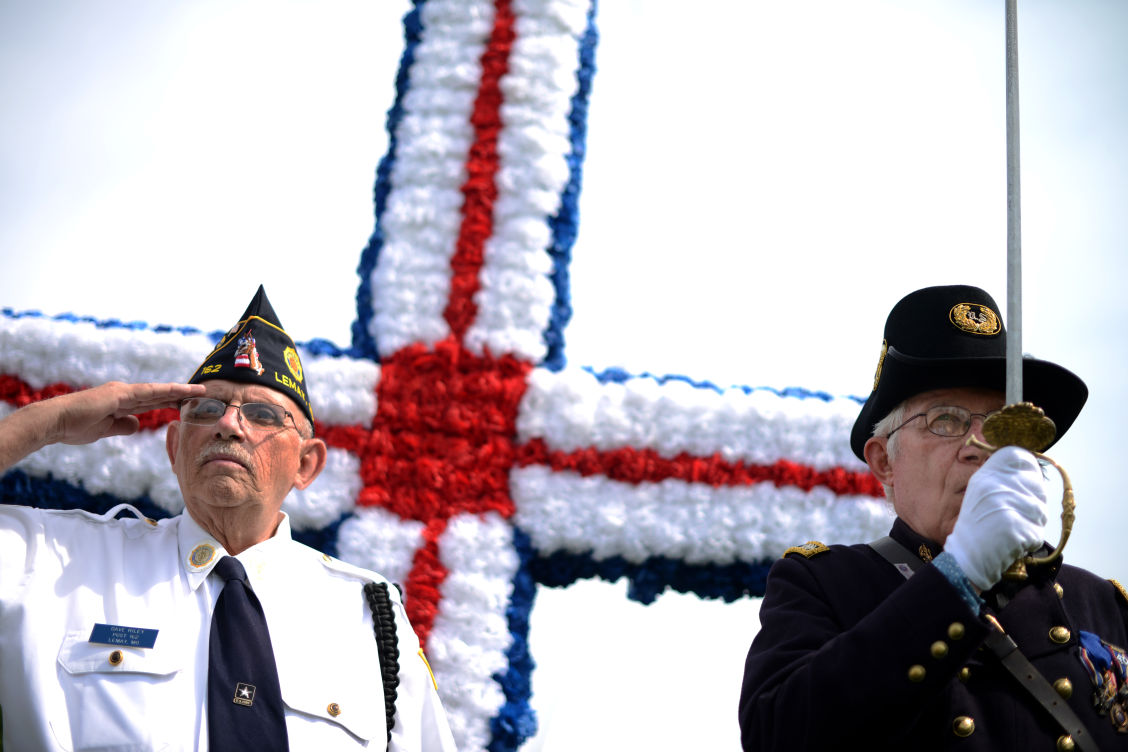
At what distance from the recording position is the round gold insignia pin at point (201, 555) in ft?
7.19

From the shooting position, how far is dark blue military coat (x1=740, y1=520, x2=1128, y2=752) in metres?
1.50

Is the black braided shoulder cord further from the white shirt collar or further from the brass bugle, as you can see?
the brass bugle

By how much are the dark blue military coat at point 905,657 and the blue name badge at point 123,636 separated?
1.14 m

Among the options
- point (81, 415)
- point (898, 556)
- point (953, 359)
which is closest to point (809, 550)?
point (898, 556)

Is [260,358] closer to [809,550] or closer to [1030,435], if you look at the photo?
[809,550]

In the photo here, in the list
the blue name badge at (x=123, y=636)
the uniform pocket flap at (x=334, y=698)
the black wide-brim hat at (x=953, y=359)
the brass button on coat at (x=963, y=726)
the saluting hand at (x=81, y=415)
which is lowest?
the uniform pocket flap at (x=334, y=698)

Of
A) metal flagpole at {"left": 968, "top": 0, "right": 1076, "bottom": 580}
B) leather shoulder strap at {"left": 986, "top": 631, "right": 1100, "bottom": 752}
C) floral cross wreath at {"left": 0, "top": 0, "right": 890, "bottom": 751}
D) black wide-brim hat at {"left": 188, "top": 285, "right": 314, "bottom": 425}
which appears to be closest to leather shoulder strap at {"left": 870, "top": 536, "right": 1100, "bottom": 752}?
leather shoulder strap at {"left": 986, "top": 631, "right": 1100, "bottom": 752}

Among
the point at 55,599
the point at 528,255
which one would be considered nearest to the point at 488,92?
the point at 528,255

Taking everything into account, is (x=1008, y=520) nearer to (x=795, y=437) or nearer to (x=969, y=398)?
(x=969, y=398)

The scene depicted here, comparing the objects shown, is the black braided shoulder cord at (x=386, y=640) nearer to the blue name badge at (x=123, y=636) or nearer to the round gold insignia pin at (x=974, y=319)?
the blue name badge at (x=123, y=636)

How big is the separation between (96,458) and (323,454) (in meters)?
0.65

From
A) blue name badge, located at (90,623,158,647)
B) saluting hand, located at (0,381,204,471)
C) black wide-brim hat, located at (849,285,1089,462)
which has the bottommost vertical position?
blue name badge, located at (90,623,158,647)

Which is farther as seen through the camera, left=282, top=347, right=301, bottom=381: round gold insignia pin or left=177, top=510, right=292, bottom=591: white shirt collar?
left=282, top=347, right=301, bottom=381: round gold insignia pin

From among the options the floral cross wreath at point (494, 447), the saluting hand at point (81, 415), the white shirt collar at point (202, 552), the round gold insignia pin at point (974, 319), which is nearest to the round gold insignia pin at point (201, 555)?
the white shirt collar at point (202, 552)
